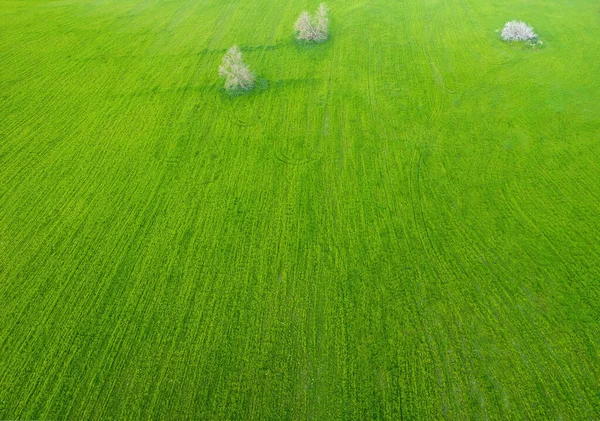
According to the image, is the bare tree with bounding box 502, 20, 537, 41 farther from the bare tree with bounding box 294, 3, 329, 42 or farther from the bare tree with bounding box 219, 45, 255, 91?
the bare tree with bounding box 219, 45, 255, 91

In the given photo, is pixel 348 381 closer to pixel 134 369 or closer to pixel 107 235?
pixel 134 369

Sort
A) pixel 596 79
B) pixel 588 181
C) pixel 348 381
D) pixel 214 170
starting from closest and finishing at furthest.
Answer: pixel 348 381 → pixel 588 181 → pixel 214 170 → pixel 596 79

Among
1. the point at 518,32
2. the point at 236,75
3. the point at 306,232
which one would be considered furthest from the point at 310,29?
the point at 306,232

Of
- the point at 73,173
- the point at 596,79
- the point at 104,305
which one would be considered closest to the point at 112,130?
the point at 73,173

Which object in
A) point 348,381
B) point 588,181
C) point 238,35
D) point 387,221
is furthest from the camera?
point 238,35

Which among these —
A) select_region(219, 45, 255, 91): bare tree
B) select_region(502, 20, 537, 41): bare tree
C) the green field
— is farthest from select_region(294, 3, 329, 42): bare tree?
select_region(502, 20, 537, 41): bare tree

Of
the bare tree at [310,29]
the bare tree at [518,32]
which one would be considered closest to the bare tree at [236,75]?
the bare tree at [310,29]

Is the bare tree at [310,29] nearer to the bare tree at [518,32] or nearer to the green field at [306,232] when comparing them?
the green field at [306,232]
